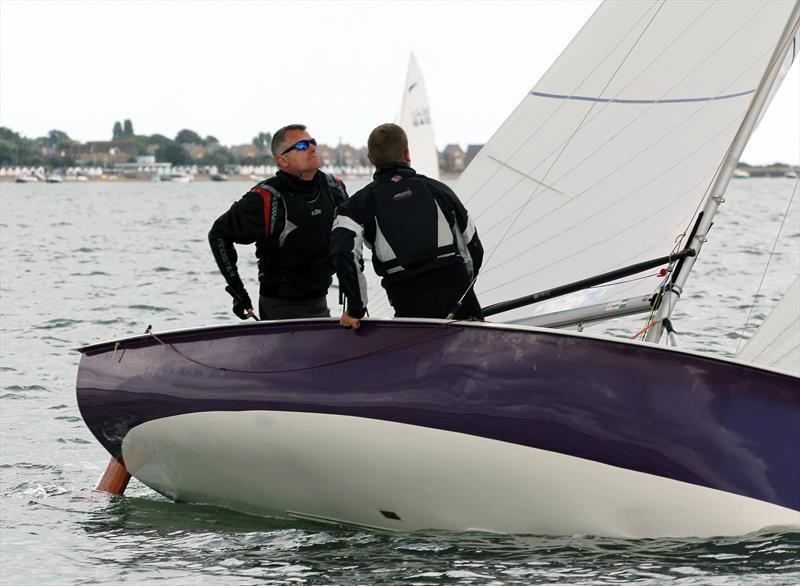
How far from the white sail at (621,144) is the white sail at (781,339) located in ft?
2.07

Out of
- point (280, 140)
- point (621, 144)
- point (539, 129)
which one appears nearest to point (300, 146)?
point (280, 140)

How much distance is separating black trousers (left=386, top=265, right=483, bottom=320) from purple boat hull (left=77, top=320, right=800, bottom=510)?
0.19 meters

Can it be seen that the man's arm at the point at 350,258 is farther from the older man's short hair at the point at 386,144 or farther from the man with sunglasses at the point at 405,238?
the older man's short hair at the point at 386,144

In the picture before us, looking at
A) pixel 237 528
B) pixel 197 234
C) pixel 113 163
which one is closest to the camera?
pixel 237 528

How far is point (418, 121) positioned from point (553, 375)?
17.3 m

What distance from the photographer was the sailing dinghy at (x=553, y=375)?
16.7 ft

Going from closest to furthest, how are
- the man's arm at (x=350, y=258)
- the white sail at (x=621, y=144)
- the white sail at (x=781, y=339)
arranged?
the man's arm at (x=350, y=258) → the white sail at (x=781, y=339) → the white sail at (x=621, y=144)

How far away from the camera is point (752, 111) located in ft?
19.6

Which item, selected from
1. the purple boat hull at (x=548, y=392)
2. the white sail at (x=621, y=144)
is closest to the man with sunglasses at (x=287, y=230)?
the purple boat hull at (x=548, y=392)

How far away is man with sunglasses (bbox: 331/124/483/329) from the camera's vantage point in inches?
212

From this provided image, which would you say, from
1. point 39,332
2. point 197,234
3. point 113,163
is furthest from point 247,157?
point 39,332

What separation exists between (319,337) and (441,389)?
0.58 m

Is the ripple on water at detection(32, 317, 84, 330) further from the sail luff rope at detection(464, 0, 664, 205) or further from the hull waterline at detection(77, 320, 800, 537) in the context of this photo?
the hull waterline at detection(77, 320, 800, 537)

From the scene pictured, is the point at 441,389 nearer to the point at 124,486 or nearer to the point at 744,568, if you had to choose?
the point at 744,568
